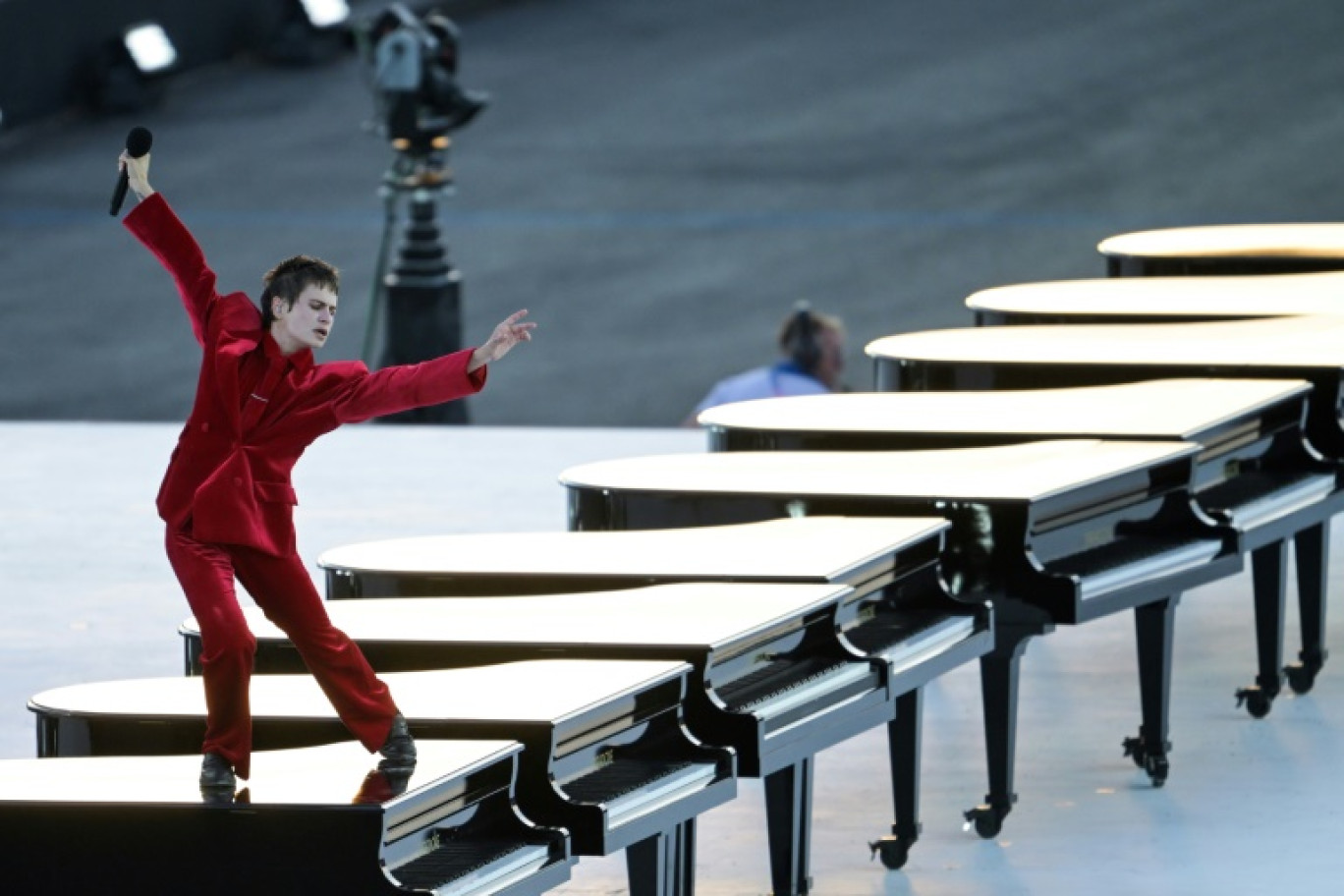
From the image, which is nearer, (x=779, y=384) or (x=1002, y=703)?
(x=1002, y=703)

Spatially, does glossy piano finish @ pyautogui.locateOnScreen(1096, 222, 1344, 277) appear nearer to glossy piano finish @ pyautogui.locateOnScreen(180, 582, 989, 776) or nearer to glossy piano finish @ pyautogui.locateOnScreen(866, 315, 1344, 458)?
glossy piano finish @ pyautogui.locateOnScreen(866, 315, 1344, 458)

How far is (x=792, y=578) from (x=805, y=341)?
177 inches

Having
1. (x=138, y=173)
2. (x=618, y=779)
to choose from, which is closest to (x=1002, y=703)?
(x=618, y=779)

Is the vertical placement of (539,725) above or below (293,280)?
below

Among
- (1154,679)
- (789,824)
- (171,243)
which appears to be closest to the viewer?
(171,243)

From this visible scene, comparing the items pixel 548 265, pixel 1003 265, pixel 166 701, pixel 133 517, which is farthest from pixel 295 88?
pixel 166 701

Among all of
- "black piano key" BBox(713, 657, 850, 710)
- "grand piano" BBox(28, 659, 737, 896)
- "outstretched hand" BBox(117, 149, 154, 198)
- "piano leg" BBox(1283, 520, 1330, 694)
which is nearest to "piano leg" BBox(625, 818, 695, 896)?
"grand piano" BBox(28, 659, 737, 896)

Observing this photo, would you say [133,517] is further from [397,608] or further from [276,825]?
[276,825]

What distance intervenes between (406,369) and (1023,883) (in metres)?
2.40

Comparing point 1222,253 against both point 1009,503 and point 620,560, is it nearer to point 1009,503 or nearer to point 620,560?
point 1009,503

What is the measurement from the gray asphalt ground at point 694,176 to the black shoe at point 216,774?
1083 cm

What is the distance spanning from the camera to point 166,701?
445 cm

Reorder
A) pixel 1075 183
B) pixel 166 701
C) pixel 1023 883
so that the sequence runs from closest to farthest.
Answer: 1. pixel 166 701
2. pixel 1023 883
3. pixel 1075 183

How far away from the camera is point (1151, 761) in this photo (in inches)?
257
